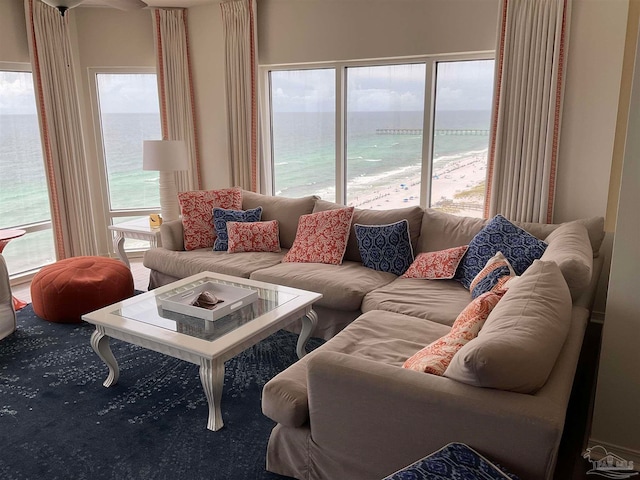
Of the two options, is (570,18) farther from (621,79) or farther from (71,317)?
(71,317)

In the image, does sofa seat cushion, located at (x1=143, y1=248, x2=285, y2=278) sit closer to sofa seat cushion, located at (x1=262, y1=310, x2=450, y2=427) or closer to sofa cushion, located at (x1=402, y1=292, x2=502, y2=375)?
sofa seat cushion, located at (x1=262, y1=310, x2=450, y2=427)

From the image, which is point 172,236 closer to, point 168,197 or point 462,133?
point 168,197

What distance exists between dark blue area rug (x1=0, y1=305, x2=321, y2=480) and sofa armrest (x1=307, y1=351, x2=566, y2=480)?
0.53 meters

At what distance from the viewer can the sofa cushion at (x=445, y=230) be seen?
12.3 ft

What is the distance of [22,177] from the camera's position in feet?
16.9

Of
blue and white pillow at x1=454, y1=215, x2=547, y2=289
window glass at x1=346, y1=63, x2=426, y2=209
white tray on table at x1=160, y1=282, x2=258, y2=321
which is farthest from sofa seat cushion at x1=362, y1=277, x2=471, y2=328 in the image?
window glass at x1=346, y1=63, x2=426, y2=209

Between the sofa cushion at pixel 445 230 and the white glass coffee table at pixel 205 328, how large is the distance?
3.55 feet

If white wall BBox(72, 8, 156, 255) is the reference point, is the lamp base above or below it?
below

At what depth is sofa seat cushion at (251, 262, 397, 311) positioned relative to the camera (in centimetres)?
348

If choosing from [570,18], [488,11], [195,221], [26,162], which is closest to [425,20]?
[488,11]

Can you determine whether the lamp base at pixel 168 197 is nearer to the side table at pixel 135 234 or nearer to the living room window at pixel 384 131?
the side table at pixel 135 234

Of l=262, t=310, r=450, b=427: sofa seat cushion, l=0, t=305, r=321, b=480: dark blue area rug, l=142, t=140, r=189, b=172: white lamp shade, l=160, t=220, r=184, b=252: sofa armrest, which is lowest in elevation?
l=0, t=305, r=321, b=480: dark blue area rug

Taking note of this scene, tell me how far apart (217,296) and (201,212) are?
5.05 ft

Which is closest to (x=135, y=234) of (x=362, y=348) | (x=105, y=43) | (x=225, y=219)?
(x=225, y=219)
